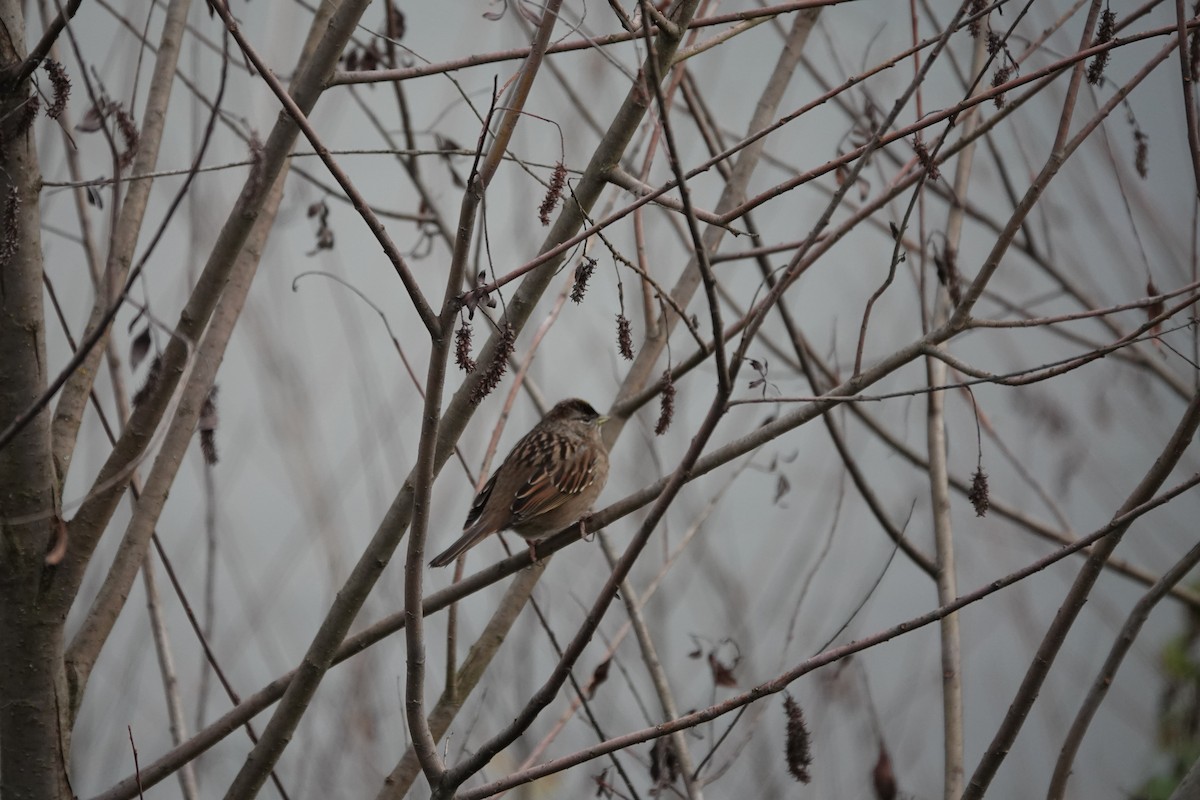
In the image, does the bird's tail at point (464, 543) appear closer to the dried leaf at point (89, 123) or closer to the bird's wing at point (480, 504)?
the bird's wing at point (480, 504)

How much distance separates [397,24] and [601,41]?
152 centimetres

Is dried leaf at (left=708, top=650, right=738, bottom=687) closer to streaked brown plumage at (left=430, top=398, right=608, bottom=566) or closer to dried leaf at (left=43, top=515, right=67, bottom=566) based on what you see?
streaked brown plumage at (left=430, top=398, right=608, bottom=566)

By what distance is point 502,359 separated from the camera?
105 inches

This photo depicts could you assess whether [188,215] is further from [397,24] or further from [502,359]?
A: [502,359]

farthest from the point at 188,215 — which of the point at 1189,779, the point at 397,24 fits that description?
the point at 1189,779

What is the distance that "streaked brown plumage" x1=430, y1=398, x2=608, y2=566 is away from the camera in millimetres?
4957

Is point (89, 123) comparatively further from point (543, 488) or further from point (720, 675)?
point (720, 675)

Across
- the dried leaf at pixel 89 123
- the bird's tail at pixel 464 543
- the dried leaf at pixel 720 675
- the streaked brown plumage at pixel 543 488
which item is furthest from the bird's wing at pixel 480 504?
the dried leaf at pixel 89 123

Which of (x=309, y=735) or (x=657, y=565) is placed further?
(x=657, y=565)

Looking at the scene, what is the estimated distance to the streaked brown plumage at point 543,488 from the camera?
496 cm

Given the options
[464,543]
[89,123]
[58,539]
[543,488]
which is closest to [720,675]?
[464,543]

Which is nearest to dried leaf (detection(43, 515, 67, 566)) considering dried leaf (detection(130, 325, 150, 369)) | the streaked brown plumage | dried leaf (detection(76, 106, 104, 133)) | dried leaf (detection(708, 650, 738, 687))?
dried leaf (detection(130, 325, 150, 369))

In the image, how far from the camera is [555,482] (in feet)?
16.9

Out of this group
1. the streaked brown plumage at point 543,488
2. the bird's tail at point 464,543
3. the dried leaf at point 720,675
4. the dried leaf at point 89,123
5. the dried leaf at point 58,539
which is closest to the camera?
the dried leaf at point 58,539
